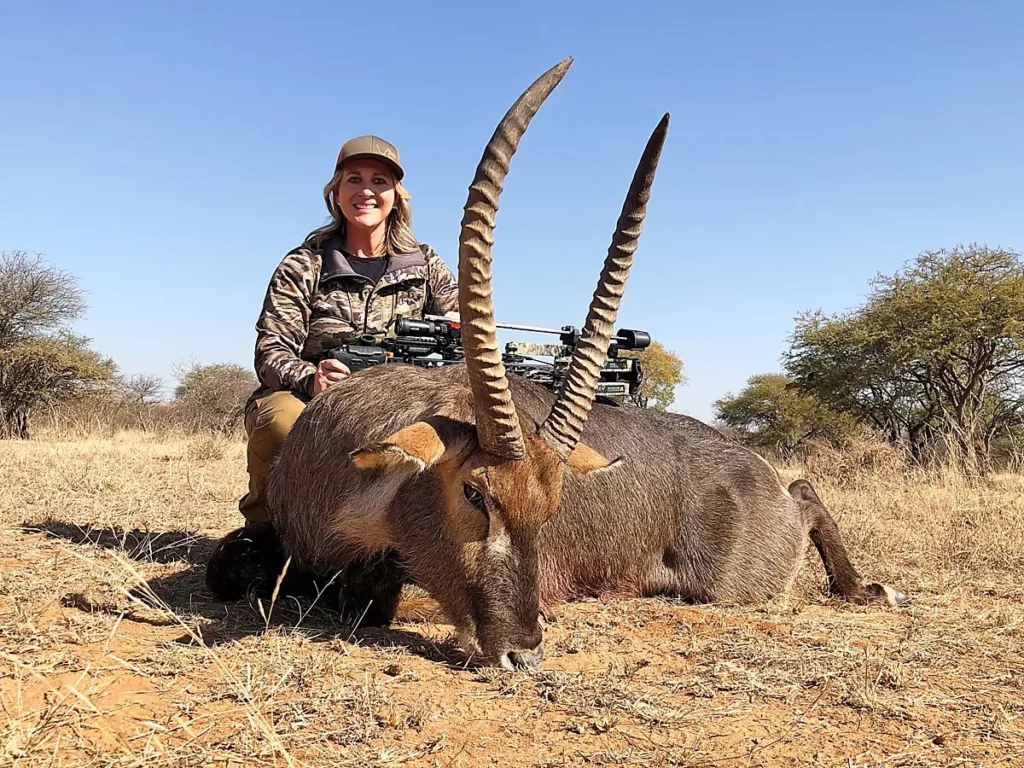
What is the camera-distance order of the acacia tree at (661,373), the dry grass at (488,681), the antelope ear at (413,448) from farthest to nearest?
1. the acacia tree at (661,373)
2. the antelope ear at (413,448)
3. the dry grass at (488,681)

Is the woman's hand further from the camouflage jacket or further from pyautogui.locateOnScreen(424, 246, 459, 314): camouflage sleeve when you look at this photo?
pyautogui.locateOnScreen(424, 246, 459, 314): camouflage sleeve

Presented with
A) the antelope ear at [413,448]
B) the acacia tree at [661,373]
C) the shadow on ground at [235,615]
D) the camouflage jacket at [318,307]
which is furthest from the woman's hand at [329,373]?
the acacia tree at [661,373]

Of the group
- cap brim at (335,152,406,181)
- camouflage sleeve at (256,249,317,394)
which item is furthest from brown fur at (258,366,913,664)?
cap brim at (335,152,406,181)

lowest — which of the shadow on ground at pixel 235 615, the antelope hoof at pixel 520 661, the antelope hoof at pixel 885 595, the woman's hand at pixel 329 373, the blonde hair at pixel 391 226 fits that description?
the antelope hoof at pixel 885 595

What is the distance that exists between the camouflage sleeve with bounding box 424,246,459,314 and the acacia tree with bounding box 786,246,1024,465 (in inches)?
661

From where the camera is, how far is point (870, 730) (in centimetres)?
262

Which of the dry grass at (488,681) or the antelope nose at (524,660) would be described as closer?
the dry grass at (488,681)

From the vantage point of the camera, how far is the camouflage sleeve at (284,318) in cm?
509

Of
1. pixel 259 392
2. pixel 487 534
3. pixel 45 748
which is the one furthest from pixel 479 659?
pixel 259 392

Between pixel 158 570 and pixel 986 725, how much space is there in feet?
13.5

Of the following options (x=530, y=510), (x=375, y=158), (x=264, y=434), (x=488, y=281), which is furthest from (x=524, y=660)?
(x=375, y=158)

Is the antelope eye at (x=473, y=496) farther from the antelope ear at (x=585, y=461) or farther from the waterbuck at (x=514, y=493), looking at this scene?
the antelope ear at (x=585, y=461)

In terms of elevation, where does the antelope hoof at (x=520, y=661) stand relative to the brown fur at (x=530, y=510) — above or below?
below

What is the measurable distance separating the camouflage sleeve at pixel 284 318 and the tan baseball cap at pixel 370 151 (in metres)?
0.71
